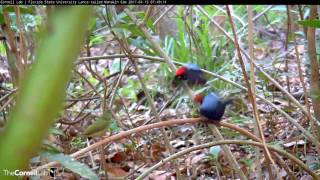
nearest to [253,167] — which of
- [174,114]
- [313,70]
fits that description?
[313,70]

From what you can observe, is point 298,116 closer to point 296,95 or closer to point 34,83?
point 296,95

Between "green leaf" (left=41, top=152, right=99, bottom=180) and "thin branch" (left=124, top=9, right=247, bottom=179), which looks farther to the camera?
"thin branch" (left=124, top=9, right=247, bottom=179)

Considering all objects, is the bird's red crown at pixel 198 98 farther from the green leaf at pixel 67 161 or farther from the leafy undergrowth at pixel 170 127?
the green leaf at pixel 67 161

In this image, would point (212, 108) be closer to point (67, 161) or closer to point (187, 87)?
point (187, 87)

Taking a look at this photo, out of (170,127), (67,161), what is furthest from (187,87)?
(170,127)

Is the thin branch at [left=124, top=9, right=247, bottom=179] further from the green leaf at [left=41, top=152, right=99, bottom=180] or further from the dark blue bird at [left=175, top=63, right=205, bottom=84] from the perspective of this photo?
the green leaf at [left=41, top=152, right=99, bottom=180]

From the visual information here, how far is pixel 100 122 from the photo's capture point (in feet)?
3.29

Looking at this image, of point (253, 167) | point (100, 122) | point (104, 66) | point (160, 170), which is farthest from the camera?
point (104, 66)

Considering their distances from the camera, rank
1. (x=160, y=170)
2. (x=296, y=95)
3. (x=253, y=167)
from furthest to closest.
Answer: (x=296, y=95) < (x=160, y=170) < (x=253, y=167)

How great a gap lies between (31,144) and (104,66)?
269cm

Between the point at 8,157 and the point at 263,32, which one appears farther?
the point at 263,32

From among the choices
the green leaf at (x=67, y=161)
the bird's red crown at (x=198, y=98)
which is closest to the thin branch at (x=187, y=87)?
the bird's red crown at (x=198, y=98)

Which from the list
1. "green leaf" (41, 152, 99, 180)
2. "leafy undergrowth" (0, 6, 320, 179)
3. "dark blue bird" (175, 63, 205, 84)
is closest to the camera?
"green leaf" (41, 152, 99, 180)

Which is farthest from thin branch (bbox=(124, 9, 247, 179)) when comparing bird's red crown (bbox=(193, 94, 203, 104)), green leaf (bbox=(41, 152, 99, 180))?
green leaf (bbox=(41, 152, 99, 180))
